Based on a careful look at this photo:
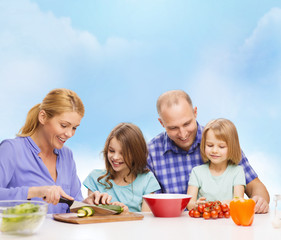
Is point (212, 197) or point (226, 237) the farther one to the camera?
point (212, 197)

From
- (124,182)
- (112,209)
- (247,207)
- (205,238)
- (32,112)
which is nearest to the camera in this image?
(205,238)

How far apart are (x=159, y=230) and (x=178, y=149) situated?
1.49 meters

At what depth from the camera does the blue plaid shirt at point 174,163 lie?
10.1ft

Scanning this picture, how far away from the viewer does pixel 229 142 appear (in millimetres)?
2674

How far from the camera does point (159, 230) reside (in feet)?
5.57

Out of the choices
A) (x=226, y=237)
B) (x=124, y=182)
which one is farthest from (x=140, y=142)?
(x=226, y=237)

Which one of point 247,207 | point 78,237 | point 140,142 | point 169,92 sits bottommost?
point 78,237

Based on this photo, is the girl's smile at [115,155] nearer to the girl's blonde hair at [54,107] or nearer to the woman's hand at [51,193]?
the girl's blonde hair at [54,107]

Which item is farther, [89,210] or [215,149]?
[215,149]

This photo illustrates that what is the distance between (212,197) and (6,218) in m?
1.61

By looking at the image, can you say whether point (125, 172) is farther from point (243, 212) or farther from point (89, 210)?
point (243, 212)

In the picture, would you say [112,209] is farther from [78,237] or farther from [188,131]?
[188,131]

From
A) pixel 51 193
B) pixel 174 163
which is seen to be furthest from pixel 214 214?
pixel 174 163

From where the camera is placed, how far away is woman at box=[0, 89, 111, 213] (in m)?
2.43
